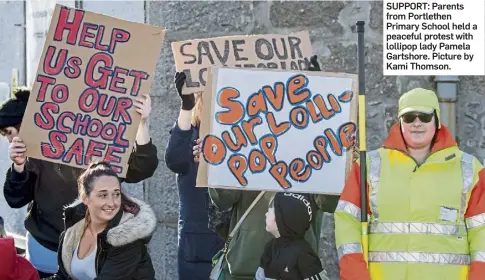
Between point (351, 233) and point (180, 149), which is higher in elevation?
point (180, 149)

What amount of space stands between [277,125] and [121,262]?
1136 millimetres

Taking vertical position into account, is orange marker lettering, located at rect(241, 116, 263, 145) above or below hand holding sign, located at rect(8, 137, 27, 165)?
above

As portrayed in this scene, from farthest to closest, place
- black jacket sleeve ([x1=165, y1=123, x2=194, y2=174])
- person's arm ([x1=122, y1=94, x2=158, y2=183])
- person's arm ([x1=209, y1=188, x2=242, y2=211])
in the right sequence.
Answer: person's arm ([x1=122, y1=94, x2=158, y2=183])
black jacket sleeve ([x1=165, y1=123, x2=194, y2=174])
person's arm ([x1=209, y1=188, x2=242, y2=211])

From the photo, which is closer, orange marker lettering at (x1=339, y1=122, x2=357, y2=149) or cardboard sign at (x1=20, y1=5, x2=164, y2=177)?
orange marker lettering at (x1=339, y1=122, x2=357, y2=149)

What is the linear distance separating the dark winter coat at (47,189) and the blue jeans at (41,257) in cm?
3

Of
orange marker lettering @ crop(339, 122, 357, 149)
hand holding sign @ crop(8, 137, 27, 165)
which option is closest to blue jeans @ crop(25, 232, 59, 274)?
hand holding sign @ crop(8, 137, 27, 165)

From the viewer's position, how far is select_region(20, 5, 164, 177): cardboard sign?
6.09 meters

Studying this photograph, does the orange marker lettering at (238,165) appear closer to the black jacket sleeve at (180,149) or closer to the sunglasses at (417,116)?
the black jacket sleeve at (180,149)

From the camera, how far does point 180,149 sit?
5.97m

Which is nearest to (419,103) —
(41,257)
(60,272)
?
(60,272)

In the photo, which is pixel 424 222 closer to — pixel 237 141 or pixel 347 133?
pixel 347 133

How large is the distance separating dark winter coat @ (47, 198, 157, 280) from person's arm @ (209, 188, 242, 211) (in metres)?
0.39

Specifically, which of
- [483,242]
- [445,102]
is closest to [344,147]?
[483,242]

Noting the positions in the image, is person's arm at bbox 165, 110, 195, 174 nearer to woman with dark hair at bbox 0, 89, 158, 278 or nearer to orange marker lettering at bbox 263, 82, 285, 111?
woman with dark hair at bbox 0, 89, 158, 278
